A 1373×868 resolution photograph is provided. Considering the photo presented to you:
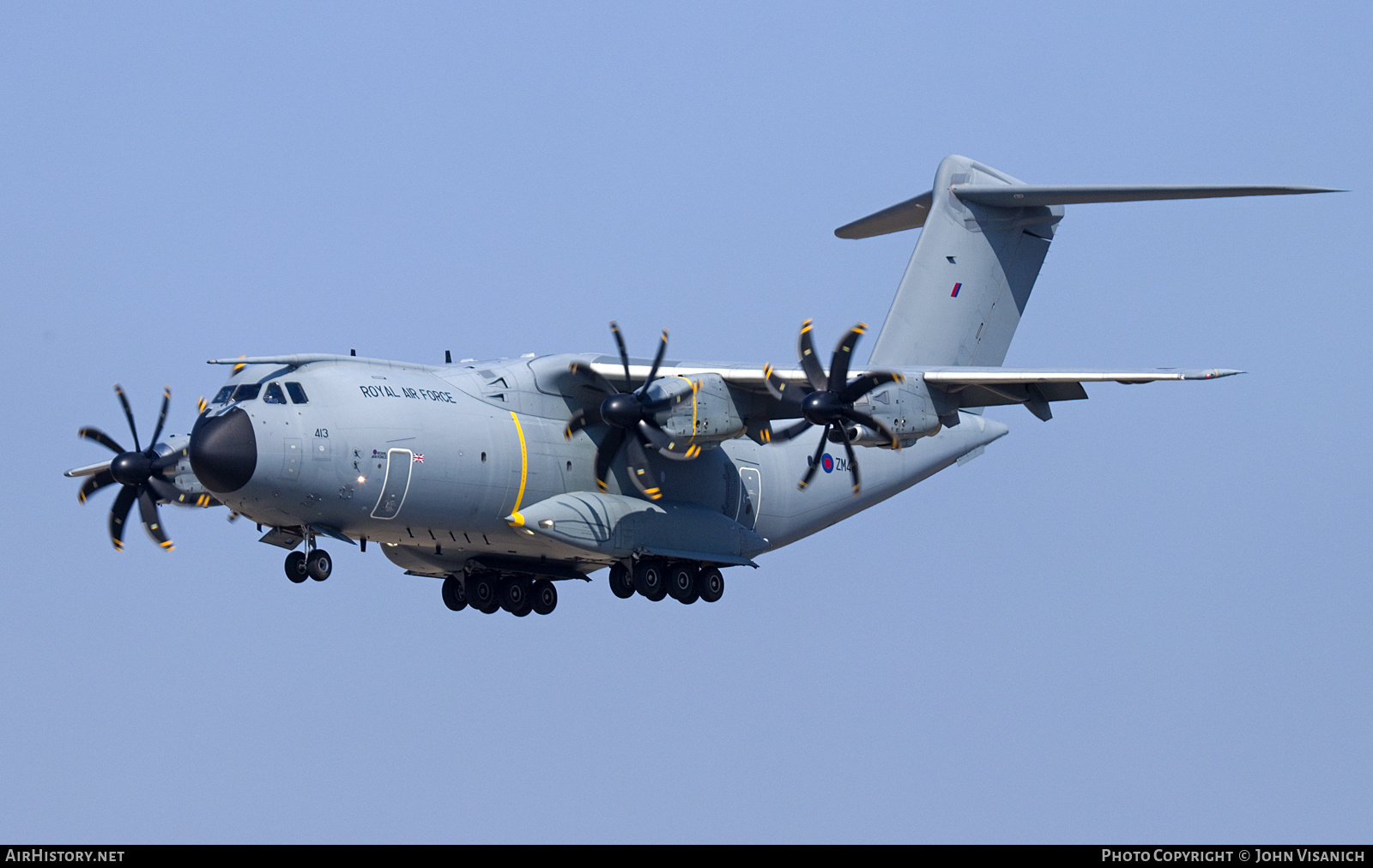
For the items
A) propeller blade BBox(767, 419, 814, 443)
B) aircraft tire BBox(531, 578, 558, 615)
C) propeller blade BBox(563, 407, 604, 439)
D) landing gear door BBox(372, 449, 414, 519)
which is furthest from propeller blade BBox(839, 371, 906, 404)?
aircraft tire BBox(531, 578, 558, 615)

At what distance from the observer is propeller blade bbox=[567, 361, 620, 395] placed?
2419 centimetres

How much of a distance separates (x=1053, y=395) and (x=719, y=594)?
16.6 feet

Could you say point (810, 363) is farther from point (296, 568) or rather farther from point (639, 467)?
point (296, 568)

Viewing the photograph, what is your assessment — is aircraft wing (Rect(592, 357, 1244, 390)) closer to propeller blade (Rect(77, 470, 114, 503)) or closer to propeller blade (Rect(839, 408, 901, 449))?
propeller blade (Rect(839, 408, 901, 449))

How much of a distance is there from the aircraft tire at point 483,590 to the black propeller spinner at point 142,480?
368 centimetres

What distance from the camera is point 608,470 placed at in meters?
24.2

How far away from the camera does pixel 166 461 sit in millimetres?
24422

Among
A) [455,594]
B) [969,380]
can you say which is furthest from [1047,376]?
[455,594]

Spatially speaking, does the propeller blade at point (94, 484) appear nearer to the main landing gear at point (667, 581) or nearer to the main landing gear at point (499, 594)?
the main landing gear at point (499, 594)

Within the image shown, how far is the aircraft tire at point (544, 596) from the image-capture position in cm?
2609

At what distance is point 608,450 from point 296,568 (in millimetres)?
4006

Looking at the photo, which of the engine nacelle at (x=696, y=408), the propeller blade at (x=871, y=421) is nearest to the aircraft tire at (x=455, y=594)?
the engine nacelle at (x=696, y=408)
